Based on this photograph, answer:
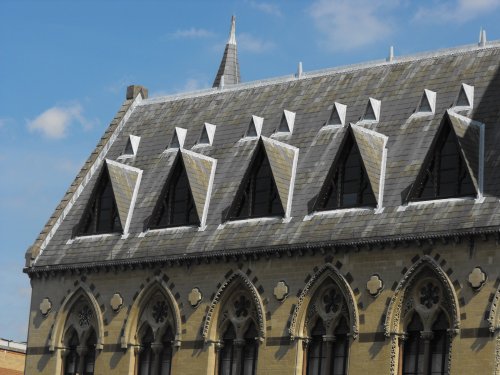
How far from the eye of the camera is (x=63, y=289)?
225ft

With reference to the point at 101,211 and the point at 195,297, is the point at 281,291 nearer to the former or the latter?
the point at 195,297

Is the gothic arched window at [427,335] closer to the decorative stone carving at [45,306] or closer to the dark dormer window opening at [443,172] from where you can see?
the dark dormer window opening at [443,172]

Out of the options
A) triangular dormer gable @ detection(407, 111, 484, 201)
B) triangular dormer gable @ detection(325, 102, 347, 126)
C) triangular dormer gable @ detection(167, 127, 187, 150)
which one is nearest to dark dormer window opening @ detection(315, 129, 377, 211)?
triangular dormer gable @ detection(407, 111, 484, 201)

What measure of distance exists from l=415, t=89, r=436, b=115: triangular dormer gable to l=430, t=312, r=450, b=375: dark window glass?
872 cm

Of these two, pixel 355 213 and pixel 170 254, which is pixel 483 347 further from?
pixel 170 254

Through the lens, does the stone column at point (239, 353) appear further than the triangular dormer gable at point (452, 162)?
Yes

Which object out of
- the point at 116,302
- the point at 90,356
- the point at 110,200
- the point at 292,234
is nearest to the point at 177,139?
the point at 110,200

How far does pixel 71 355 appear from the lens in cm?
6844

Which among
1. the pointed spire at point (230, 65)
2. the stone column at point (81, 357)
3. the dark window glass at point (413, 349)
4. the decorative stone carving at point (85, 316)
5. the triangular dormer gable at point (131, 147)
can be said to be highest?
the pointed spire at point (230, 65)

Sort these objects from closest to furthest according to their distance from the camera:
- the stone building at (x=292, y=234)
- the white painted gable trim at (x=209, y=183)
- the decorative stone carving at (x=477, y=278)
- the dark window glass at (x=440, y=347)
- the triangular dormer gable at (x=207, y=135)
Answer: the decorative stone carving at (x=477, y=278)
the dark window glass at (x=440, y=347)
the stone building at (x=292, y=234)
the white painted gable trim at (x=209, y=183)
the triangular dormer gable at (x=207, y=135)

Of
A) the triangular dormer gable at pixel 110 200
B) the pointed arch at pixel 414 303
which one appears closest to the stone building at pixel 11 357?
the triangular dormer gable at pixel 110 200

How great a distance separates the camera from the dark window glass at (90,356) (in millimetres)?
67562

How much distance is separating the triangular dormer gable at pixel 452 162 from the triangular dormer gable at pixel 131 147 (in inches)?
643

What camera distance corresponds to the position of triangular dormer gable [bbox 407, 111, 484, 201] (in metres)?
57.8
